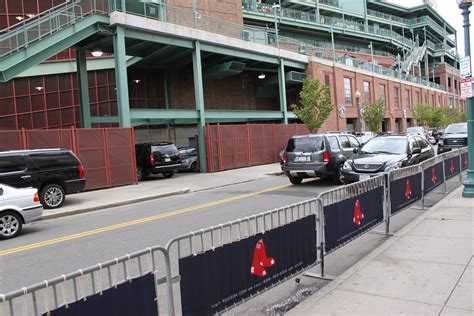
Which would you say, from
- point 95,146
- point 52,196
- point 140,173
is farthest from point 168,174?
point 52,196

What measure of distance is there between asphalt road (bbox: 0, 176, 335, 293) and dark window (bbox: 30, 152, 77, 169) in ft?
7.14

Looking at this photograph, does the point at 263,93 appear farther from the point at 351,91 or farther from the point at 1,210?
the point at 1,210

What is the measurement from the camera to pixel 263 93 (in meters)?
39.1

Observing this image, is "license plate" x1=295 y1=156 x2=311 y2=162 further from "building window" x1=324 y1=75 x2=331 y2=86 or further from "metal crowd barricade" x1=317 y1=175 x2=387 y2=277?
"building window" x1=324 y1=75 x2=331 y2=86

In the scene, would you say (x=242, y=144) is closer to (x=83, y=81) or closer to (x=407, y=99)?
(x=83, y=81)

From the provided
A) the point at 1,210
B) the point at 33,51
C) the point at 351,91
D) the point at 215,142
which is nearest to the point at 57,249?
the point at 1,210

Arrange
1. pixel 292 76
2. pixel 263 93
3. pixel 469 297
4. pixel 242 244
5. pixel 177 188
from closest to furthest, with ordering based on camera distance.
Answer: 1. pixel 242 244
2. pixel 469 297
3. pixel 177 188
4. pixel 292 76
5. pixel 263 93

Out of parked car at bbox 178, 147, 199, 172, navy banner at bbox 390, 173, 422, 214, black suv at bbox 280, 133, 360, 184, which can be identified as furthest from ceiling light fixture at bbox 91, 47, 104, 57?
navy banner at bbox 390, 173, 422, 214

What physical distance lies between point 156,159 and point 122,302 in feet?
58.2

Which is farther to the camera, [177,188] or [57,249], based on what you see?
[177,188]

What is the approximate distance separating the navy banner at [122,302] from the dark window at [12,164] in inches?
423

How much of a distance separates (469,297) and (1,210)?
8569 mm

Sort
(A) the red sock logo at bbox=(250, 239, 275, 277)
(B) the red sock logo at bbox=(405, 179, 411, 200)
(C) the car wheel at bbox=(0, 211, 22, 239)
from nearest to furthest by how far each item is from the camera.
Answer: (A) the red sock logo at bbox=(250, 239, 275, 277)
(B) the red sock logo at bbox=(405, 179, 411, 200)
(C) the car wheel at bbox=(0, 211, 22, 239)

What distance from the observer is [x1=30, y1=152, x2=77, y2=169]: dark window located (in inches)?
502
